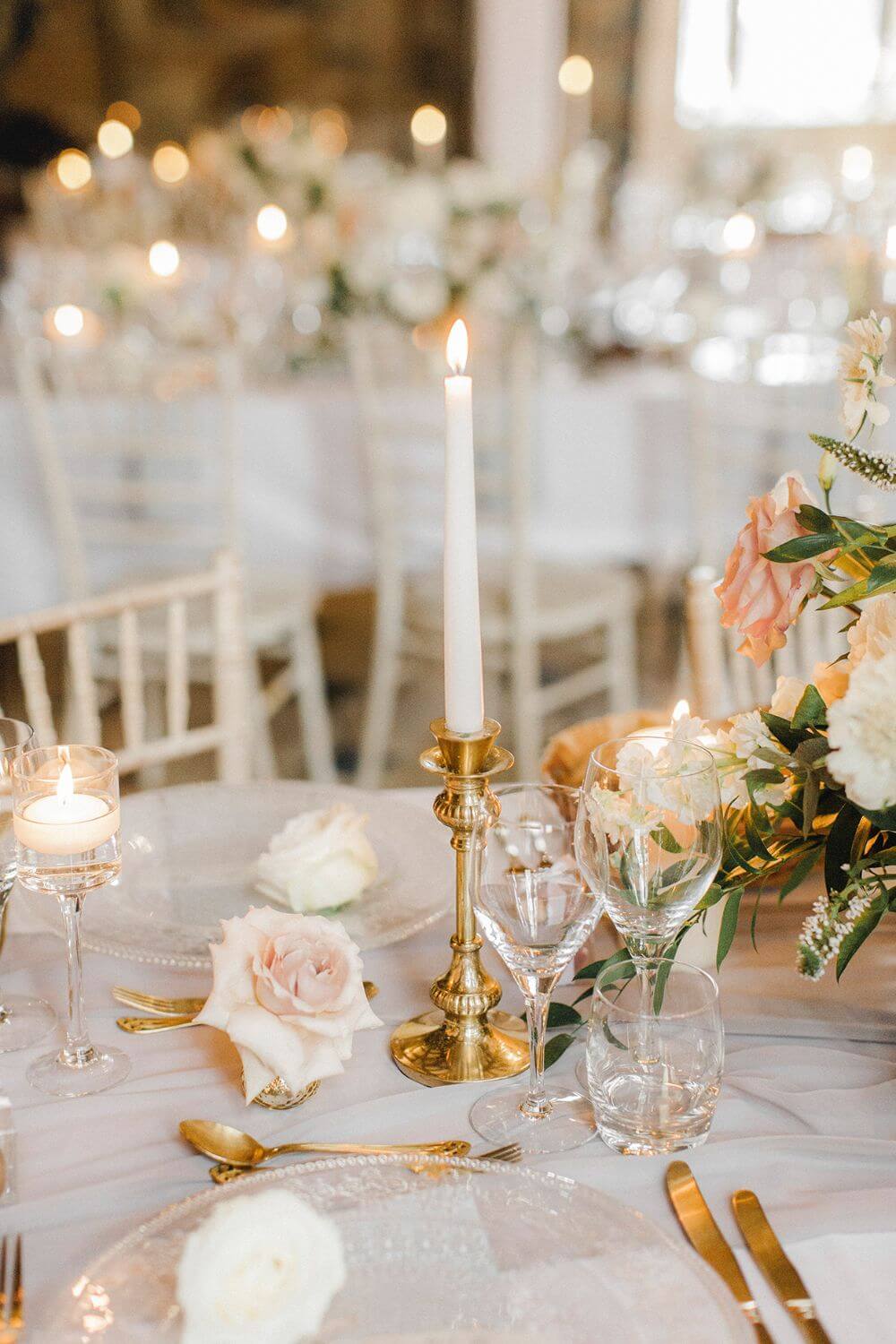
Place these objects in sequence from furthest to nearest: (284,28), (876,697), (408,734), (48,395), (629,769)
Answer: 1. (284,28)
2. (408,734)
3. (48,395)
4. (629,769)
5. (876,697)

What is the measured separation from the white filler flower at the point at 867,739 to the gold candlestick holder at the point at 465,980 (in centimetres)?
24

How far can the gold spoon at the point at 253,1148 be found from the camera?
0.75 metres

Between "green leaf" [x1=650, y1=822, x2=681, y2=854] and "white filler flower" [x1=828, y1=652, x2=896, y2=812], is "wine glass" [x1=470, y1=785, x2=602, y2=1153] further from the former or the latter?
"white filler flower" [x1=828, y1=652, x2=896, y2=812]

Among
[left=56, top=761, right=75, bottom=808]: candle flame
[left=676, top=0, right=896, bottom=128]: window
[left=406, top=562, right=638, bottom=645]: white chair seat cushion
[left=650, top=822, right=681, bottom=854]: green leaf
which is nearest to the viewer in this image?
[left=650, top=822, right=681, bottom=854]: green leaf

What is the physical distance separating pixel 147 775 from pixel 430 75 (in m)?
4.29

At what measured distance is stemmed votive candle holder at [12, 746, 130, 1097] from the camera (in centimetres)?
83

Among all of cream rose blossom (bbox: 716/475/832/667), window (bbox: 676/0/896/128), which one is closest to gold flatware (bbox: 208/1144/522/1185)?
cream rose blossom (bbox: 716/475/832/667)

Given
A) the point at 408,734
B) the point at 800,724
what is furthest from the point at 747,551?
the point at 408,734

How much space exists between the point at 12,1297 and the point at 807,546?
56cm

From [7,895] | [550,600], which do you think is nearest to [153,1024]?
[7,895]

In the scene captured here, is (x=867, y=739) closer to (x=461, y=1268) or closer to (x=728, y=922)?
(x=728, y=922)

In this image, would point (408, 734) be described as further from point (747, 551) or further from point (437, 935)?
point (747, 551)

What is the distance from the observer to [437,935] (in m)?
1.03

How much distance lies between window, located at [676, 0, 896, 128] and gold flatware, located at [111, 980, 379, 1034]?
5.76 m
